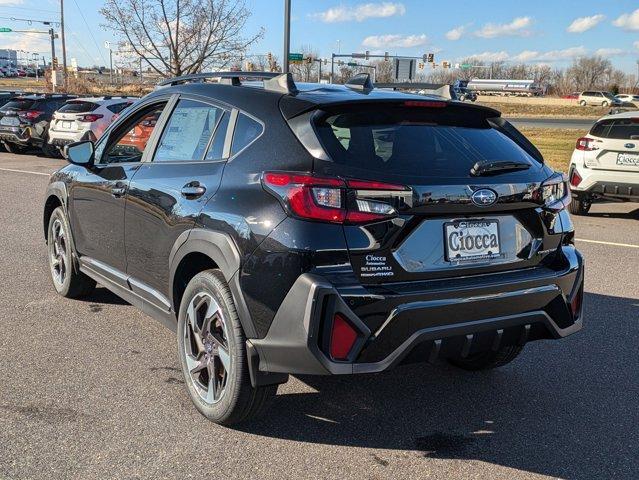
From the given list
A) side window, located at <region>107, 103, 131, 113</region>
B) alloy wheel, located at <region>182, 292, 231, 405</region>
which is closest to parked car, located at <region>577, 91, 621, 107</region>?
side window, located at <region>107, 103, 131, 113</region>

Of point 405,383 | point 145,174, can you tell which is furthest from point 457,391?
point 145,174

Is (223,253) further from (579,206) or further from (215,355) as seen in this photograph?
(579,206)

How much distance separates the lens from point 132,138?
15.8 ft

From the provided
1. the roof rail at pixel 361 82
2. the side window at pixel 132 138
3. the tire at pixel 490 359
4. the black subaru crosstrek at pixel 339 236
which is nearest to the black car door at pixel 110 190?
the side window at pixel 132 138

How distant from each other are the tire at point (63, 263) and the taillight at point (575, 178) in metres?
7.78

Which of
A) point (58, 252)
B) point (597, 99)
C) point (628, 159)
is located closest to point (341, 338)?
point (58, 252)

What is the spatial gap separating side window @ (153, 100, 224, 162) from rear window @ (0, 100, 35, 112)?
1767cm

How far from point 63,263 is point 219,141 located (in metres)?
2.64

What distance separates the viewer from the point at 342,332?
9.57ft

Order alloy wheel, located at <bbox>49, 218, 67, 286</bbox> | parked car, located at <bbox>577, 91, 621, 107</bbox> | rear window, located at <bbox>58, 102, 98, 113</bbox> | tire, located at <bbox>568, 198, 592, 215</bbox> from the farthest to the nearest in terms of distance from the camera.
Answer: parked car, located at <bbox>577, 91, 621, 107</bbox> → rear window, located at <bbox>58, 102, 98, 113</bbox> → tire, located at <bbox>568, 198, 592, 215</bbox> → alloy wheel, located at <bbox>49, 218, 67, 286</bbox>

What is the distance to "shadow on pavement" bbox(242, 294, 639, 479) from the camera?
3.31 m

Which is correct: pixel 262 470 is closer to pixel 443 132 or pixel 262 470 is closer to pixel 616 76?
pixel 443 132

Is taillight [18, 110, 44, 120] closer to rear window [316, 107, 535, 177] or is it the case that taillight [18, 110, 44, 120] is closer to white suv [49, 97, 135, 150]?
white suv [49, 97, 135, 150]

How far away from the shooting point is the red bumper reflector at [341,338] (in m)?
2.90
